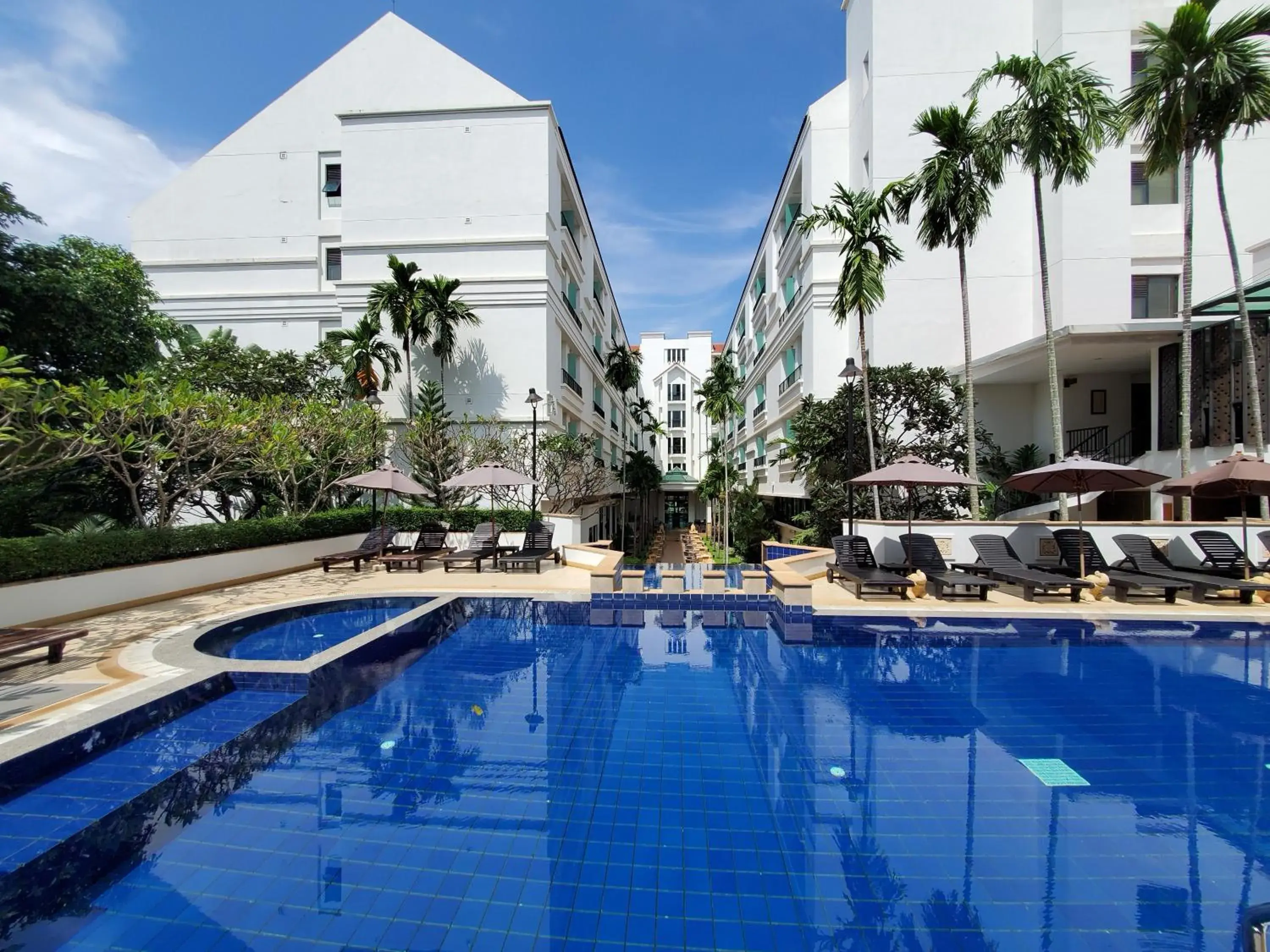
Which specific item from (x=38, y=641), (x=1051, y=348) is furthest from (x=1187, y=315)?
(x=38, y=641)

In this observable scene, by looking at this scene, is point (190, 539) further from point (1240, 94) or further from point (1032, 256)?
point (1032, 256)

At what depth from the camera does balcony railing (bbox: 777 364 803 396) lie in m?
23.3

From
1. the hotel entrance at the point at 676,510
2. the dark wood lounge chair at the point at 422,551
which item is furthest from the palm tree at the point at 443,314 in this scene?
the hotel entrance at the point at 676,510

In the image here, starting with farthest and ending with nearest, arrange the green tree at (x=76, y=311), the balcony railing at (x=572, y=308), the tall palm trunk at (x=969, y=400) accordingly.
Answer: the balcony railing at (x=572, y=308), the tall palm trunk at (x=969, y=400), the green tree at (x=76, y=311)

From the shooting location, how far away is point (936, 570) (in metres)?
11.5

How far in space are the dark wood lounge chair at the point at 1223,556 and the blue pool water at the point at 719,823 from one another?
5867 mm

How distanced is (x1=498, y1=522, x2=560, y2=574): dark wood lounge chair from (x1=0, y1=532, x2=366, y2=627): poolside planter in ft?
18.1

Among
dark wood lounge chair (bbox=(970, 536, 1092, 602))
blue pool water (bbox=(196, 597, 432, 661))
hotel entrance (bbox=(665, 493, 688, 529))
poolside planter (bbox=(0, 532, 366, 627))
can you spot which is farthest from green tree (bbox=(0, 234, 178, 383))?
hotel entrance (bbox=(665, 493, 688, 529))

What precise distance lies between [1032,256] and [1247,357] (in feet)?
26.4

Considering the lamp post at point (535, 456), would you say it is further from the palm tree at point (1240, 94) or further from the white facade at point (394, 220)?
the palm tree at point (1240, 94)

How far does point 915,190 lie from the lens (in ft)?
47.3

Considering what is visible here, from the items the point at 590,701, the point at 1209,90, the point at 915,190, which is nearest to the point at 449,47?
the point at 915,190

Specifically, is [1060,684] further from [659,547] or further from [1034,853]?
[659,547]

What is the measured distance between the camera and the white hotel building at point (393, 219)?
22438mm
